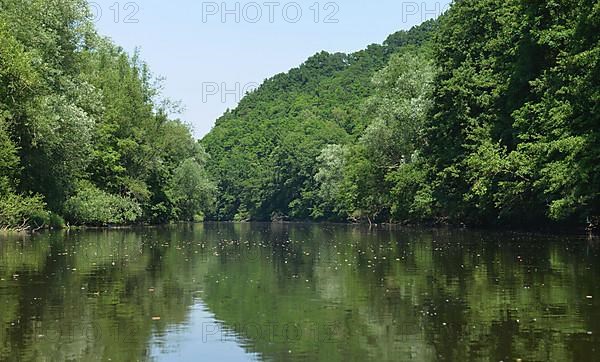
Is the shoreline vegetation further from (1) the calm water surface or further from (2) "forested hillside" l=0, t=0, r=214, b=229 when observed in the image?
(1) the calm water surface

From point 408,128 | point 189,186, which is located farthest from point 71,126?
point 189,186

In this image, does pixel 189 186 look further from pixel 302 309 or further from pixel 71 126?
pixel 302 309

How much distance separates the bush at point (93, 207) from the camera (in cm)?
6031

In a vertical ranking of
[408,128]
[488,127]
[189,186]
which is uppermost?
[408,128]

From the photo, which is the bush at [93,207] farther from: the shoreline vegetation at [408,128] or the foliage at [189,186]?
the foliage at [189,186]

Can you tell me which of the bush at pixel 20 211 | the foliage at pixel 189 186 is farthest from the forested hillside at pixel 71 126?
the foliage at pixel 189 186

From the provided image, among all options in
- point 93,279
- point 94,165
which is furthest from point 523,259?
point 94,165

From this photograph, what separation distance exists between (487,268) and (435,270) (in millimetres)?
1591

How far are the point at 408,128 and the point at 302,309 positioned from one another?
58.0 meters

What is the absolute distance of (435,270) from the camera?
22.8 m

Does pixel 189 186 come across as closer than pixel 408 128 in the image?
No

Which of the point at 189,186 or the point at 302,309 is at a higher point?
the point at 189,186

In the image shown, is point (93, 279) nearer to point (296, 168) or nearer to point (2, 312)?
point (2, 312)

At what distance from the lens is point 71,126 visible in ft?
164
